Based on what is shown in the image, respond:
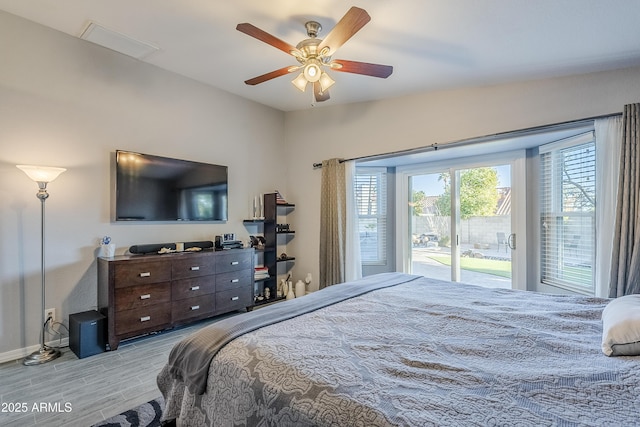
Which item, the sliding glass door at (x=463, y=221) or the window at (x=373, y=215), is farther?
the window at (x=373, y=215)

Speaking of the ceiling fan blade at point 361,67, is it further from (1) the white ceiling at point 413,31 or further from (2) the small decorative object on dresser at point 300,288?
(2) the small decorative object on dresser at point 300,288

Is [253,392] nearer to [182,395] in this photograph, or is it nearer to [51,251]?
[182,395]

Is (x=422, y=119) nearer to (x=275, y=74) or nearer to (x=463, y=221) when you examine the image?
(x=463, y=221)

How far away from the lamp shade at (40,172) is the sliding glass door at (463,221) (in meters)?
4.02

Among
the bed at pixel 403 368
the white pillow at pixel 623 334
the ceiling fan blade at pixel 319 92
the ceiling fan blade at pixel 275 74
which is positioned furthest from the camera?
the ceiling fan blade at pixel 319 92

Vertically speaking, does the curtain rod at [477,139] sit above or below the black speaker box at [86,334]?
above

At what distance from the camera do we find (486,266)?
380 centimetres

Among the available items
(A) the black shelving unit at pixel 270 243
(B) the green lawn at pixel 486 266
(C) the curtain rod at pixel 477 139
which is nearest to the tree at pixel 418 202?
(B) the green lawn at pixel 486 266

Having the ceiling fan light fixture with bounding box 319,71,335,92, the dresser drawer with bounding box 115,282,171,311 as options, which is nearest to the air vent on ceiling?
the ceiling fan light fixture with bounding box 319,71,335,92

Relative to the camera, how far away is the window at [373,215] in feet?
15.0

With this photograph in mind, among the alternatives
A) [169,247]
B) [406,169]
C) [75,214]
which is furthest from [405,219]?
[75,214]

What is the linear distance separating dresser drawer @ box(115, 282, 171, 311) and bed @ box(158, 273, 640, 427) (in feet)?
4.65

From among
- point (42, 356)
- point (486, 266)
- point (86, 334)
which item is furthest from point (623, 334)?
point (42, 356)

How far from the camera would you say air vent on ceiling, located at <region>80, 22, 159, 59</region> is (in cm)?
270
